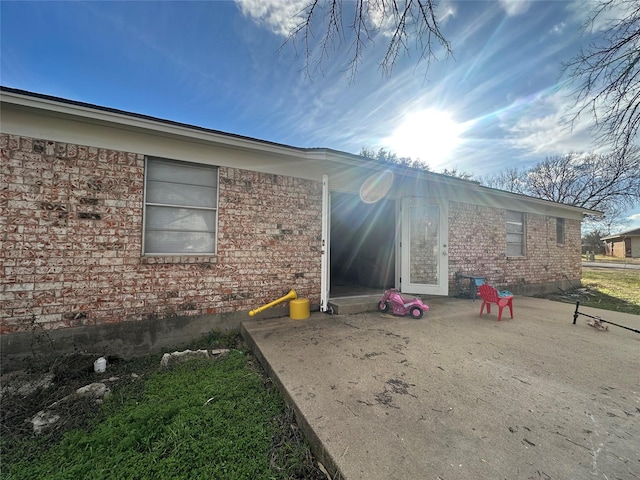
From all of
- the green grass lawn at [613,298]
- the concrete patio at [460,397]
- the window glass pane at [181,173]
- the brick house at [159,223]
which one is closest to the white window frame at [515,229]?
the green grass lawn at [613,298]

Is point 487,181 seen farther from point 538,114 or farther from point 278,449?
point 278,449

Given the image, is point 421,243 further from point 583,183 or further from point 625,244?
point 625,244

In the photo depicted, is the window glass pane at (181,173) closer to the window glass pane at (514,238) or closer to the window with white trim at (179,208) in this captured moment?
the window with white trim at (179,208)

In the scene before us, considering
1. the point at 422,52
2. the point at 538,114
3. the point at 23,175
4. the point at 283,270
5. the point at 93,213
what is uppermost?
the point at 538,114

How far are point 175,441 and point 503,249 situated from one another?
813 cm

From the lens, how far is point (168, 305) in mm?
3527

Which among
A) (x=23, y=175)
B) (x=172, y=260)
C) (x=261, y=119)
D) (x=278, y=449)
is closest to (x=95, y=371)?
(x=172, y=260)

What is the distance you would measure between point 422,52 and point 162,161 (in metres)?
3.47

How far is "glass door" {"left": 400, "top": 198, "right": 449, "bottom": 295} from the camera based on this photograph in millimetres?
5625

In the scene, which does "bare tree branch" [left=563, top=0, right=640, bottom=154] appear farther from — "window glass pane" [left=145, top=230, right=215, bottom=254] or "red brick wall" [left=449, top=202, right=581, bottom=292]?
"window glass pane" [left=145, top=230, right=215, bottom=254]

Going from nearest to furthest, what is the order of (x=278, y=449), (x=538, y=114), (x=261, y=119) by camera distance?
1. (x=278, y=449)
2. (x=538, y=114)
3. (x=261, y=119)

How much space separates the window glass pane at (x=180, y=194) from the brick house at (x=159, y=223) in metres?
0.01

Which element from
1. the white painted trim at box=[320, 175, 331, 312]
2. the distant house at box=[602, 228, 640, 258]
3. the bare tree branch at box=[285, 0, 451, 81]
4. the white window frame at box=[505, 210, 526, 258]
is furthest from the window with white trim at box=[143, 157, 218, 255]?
the distant house at box=[602, 228, 640, 258]

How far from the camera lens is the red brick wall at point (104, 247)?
2865 millimetres
